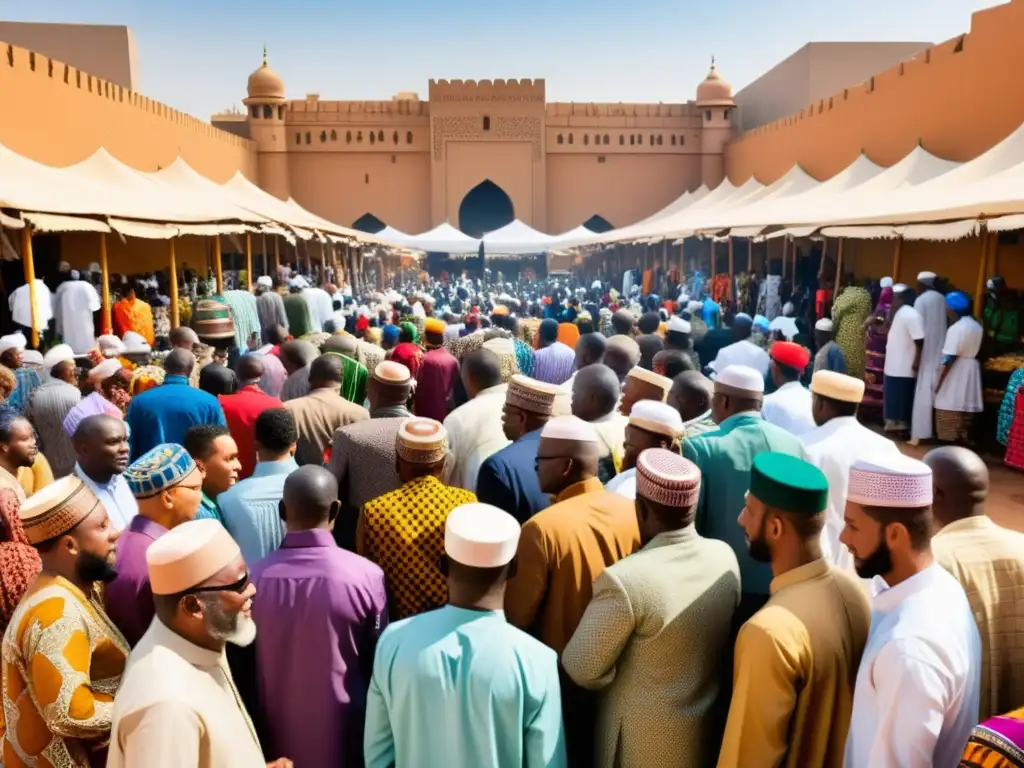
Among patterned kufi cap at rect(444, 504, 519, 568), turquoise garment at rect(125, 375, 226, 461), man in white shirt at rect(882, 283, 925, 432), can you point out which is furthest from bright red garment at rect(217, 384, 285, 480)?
man in white shirt at rect(882, 283, 925, 432)

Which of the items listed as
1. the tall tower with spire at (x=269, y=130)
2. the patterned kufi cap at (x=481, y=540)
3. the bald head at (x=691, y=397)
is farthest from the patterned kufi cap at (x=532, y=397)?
the tall tower with spire at (x=269, y=130)

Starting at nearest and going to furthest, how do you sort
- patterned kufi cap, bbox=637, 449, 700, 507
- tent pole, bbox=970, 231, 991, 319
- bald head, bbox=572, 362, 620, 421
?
patterned kufi cap, bbox=637, 449, 700, 507 < bald head, bbox=572, 362, 620, 421 < tent pole, bbox=970, 231, 991, 319

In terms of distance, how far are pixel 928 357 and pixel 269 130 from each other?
2151 cm

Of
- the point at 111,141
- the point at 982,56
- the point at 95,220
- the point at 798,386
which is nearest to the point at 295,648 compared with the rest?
the point at 798,386

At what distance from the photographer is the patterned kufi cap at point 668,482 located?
2.08m

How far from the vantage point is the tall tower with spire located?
969 inches

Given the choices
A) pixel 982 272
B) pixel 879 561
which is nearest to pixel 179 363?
pixel 879 561

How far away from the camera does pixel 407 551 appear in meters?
2.61

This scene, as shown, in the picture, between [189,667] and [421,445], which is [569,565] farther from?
[189,667]

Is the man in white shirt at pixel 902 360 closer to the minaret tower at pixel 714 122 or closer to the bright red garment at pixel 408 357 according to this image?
the bright red garment at pixel 408 357

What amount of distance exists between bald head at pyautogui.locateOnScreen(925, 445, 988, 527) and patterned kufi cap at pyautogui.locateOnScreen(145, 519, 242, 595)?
A: 1833mm

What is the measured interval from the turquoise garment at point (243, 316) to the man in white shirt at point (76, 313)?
3.84 ft

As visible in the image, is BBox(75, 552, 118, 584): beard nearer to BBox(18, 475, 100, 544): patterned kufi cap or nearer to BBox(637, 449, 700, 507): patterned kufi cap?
BBox(18, 475, 100, 544): patterned kufi cap

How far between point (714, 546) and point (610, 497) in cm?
43
